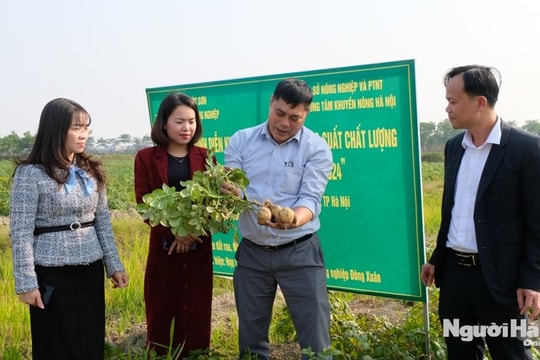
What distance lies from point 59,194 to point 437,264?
1842 millimetres

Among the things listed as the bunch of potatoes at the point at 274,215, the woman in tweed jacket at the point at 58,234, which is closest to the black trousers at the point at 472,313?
the bunch of potatoes at the point at 274,215

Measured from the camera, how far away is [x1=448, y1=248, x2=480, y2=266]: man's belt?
230 centimetres

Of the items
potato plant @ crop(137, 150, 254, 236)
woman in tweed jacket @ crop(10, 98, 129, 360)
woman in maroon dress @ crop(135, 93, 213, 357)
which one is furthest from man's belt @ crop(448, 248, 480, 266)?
woman in tweed jacket @ crop(10, 98, 129, 360)

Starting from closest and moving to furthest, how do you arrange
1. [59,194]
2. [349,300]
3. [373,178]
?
[59,194] → [373,178] → [349,300]

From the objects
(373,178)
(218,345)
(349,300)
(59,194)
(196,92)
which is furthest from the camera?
(349,300)

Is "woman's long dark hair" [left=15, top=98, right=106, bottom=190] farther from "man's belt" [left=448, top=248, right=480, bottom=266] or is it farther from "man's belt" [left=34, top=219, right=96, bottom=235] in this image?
"man's belt" [left=448, top=248, right=480, bottom=266]

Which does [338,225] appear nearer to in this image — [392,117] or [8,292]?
[392,117]

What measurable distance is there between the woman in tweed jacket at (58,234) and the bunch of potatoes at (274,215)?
95 centimetres

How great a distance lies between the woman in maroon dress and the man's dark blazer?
1445 millimetres

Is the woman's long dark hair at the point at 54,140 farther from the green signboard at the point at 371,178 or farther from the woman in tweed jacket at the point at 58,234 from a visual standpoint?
the green signboard at the point at 371,178

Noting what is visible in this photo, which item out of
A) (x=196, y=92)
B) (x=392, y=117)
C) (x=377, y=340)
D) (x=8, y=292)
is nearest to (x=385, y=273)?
(x=377, y=340)

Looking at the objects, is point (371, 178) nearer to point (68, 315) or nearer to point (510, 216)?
point (510, 216)

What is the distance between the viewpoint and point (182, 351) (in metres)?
3.04

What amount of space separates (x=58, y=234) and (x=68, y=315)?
413 mm
